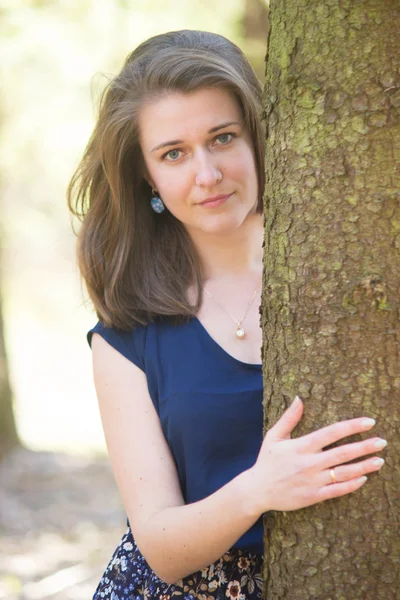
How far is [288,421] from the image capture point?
1.70 meters

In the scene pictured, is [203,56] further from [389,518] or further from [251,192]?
[389,518]

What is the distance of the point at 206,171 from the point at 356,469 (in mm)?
908

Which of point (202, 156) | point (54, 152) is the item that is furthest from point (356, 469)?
point (54, 152)

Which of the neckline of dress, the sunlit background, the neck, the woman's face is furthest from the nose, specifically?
the sunlit background

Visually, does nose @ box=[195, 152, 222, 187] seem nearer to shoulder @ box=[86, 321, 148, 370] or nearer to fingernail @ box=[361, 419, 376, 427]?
shoulder @ box=[86, 321, 148, 370]

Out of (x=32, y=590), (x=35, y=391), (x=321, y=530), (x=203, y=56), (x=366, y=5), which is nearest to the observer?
(x=366, y=5)

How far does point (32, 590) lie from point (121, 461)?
9.63ft

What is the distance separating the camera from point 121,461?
2.19m

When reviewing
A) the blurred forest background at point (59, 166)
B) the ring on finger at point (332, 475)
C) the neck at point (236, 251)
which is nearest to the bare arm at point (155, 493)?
the ring on finger at point (332, 475)

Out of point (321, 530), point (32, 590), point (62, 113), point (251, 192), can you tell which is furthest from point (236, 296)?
point (62, 113)

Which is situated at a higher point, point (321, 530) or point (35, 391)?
point (321, 530)

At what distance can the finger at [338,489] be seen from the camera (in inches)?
63.7

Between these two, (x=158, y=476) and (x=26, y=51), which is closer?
(x=158, y=476)

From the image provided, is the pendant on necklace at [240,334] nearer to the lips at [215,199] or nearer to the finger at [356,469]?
the lips at [215,199]
